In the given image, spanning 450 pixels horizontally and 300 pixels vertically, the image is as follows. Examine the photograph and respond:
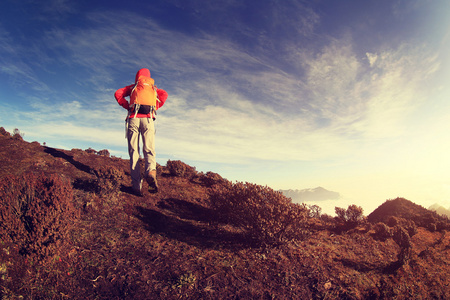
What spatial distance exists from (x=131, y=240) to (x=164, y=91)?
484cm

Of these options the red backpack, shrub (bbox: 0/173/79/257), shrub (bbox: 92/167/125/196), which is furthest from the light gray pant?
shrub (bbox: 0/173/79/257)

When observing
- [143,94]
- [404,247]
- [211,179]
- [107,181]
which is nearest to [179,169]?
[211,179]

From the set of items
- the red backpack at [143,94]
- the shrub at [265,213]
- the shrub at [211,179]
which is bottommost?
the shrub at [265,213]

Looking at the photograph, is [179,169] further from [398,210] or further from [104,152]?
[398,210]

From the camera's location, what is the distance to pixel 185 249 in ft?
14.7

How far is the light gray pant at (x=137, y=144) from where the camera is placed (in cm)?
653

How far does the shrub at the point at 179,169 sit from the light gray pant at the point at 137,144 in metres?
3.19

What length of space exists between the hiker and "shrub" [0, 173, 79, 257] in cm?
222

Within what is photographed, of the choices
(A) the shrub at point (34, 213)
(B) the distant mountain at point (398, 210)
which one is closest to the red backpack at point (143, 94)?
(A) the shrub at point (34, 213)

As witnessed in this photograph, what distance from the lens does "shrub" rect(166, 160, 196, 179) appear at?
995cm

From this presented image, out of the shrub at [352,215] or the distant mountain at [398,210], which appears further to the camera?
the distant mountain at [398,210]

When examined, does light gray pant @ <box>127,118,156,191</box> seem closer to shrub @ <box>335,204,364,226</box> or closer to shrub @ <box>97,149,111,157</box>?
shrub @ <box>335,204,364,226</box>

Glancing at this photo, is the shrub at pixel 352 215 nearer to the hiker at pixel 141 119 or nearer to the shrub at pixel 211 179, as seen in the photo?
the shrub at pixel 211 179

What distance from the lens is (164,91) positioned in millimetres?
7156
